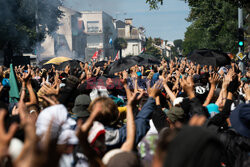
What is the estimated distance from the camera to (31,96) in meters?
5.22

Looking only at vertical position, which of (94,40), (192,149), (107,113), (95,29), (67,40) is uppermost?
(95,29)

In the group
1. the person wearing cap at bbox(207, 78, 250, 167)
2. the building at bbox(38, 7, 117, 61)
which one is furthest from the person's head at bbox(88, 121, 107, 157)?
the building at bbox(38, 7, 117, 61)

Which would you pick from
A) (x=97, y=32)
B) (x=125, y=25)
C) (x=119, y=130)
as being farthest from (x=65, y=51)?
(x=119, y=130)

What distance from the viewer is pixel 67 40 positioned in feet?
281

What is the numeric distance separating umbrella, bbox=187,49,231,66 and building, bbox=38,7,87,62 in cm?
6369

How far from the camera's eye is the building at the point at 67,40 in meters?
74.1

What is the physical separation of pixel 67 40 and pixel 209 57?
78.3 metres

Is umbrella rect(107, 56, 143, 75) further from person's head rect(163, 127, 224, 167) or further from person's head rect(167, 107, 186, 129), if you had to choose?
person's head rect(163, 127, 224, 167)

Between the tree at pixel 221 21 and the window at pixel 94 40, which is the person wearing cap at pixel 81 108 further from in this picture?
the window at pixel 94 40

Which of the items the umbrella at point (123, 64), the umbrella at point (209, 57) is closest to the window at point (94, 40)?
the umbrella at point (123, 64)

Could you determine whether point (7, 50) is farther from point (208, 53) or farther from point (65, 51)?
point (65, 51)

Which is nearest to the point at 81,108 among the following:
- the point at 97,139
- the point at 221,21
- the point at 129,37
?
the point at 97,139

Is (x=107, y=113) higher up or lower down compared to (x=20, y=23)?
lower down

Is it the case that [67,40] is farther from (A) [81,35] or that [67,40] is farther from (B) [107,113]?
(B) [107,113]
